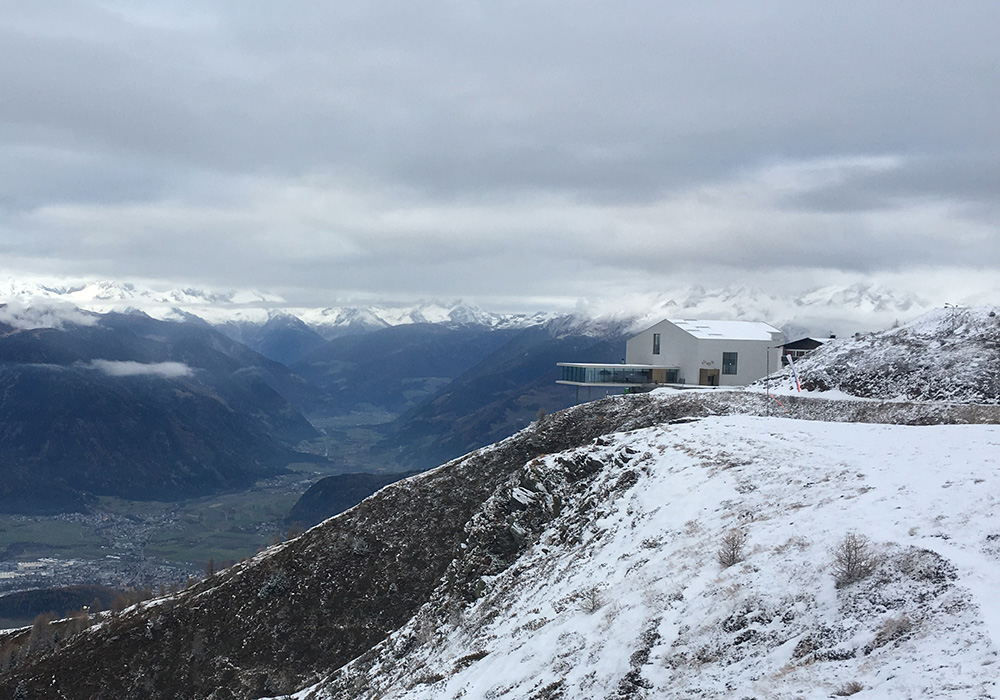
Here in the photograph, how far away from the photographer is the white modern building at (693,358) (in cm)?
8612

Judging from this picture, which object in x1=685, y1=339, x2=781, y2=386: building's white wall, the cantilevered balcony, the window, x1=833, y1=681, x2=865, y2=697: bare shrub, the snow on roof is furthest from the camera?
the cantilevered balcony

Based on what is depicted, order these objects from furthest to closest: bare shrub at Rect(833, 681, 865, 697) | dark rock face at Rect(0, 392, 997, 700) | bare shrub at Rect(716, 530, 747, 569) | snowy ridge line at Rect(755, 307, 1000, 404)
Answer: snowy ridge line at Rect(755, 307, 1000, 404)
dark rock face at Rect(0, 392, 997, 700)
bare shrub at Rect(716, 530, 747, 569)
bare shrub at Rect(833, 681, 865, 697)

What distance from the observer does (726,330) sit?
92062 mm

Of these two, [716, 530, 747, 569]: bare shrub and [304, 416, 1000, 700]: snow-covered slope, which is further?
[716, 530, 747, 569]: bare shrub

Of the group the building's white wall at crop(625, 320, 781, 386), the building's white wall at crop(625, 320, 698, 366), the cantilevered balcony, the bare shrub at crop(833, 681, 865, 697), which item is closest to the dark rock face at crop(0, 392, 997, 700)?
the bare shrub at crop(833, 681, 865, 697)

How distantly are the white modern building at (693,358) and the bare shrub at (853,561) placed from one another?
73.3 m

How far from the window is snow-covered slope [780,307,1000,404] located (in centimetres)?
2510

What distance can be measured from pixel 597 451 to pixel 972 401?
27.2 m

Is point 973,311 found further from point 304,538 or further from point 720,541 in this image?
point 304,538

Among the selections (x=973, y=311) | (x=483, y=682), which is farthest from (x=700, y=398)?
(x=483, y=682)

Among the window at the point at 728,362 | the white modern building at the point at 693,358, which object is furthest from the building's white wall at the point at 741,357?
the window at the point at 728,362

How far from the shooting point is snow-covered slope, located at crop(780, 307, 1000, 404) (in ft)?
151

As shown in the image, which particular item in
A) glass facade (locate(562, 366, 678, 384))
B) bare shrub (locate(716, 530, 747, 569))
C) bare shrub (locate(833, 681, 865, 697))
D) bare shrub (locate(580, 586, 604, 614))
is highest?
bare shrub (locate(716, 530, 747, 569))

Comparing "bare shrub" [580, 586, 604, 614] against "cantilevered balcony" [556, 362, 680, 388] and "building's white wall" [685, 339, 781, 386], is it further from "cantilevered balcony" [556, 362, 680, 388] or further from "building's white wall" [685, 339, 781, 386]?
"cantilevered balcony" [556, 362, 680, 388]
